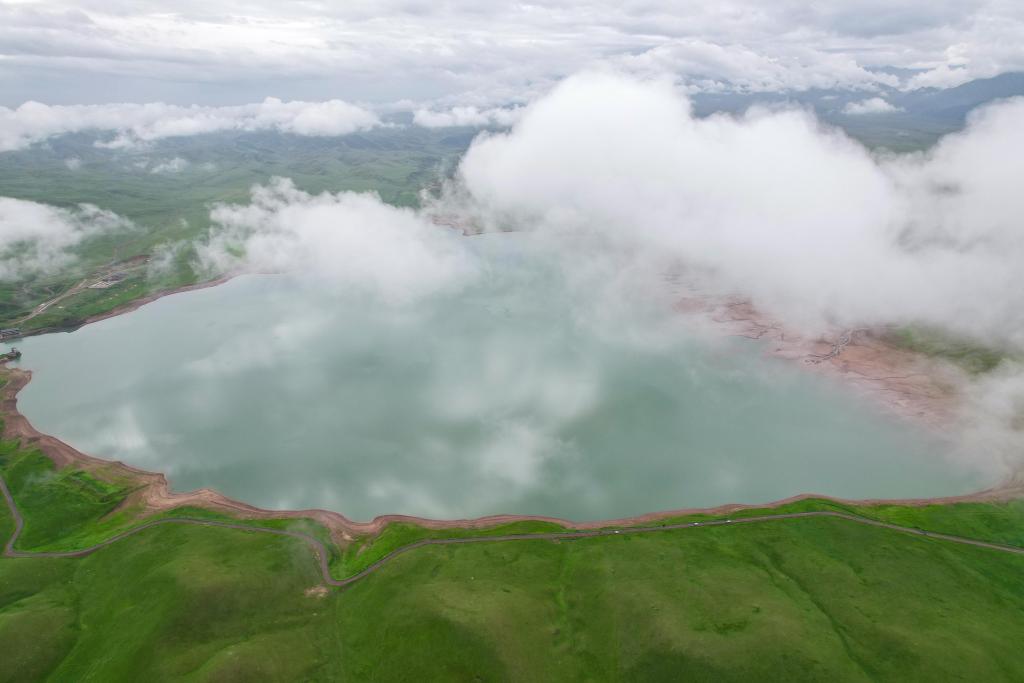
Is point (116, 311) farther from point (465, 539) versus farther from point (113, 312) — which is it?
point (465, 539)

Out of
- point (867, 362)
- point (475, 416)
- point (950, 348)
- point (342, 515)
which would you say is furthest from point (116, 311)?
point (950, 348)

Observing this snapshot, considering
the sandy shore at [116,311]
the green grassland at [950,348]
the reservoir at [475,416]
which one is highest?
the green grassland at [950,348]

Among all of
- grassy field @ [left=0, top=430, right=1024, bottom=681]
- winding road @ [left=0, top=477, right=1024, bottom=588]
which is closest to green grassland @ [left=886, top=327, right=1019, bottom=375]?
grassy field @ [left=0, top=430, right=1024, bottom=681]

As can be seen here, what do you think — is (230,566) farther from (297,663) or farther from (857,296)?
(857,296)

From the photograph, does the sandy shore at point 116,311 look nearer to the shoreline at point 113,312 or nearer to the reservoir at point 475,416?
the shoreline at point 113,312

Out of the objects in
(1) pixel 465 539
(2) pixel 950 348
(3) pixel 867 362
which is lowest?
(3) pixel 867 362

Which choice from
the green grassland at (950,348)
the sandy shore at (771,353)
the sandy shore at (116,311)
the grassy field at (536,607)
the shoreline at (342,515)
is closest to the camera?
the grassy field at (536,607)

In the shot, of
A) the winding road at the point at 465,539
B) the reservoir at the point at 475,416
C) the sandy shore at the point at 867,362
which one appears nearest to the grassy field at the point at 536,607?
the winding road at the point at 465,539
